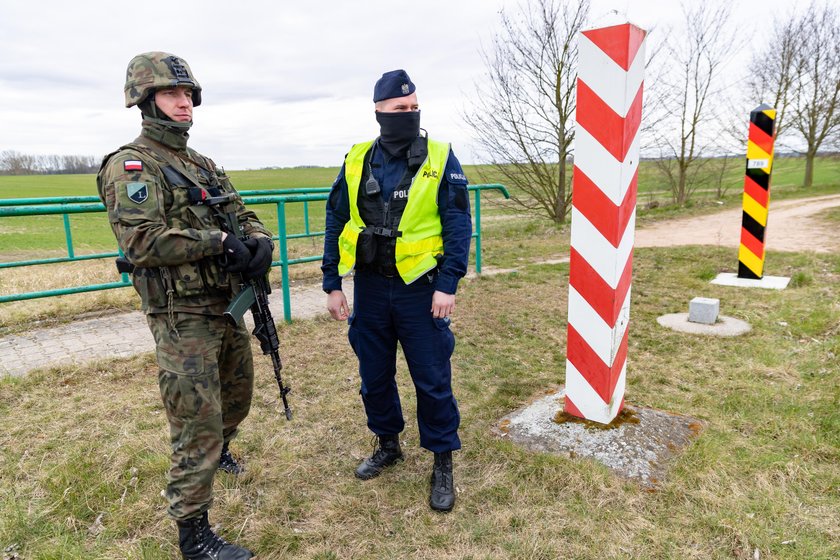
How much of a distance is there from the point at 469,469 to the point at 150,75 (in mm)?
2208

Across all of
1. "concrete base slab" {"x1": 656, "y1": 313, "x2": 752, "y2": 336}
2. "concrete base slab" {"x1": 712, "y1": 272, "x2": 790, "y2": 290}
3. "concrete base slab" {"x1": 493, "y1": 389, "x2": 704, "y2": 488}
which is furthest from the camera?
"concrete base slab" {"x1": 712, "y1": 272, "x2": 790, "y2": 290}

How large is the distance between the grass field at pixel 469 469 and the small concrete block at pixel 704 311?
352 millimetres

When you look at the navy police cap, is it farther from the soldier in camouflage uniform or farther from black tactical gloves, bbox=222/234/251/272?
black tactical gloves, bbox=222/234/251/272

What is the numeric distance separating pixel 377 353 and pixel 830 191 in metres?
23.0

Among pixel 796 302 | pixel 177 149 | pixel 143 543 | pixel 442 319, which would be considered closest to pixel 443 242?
pixel 442 319

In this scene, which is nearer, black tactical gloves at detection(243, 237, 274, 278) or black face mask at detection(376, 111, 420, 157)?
black tactical gloves at detection(243, 237, 274, 278)

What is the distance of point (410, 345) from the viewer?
7.95 feet

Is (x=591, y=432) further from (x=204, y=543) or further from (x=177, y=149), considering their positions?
(x=177, y=149)

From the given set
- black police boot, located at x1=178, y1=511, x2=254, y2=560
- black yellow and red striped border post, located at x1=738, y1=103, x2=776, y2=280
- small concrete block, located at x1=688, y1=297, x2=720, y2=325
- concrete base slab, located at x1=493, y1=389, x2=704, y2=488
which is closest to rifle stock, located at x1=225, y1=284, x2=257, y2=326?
black police boot, located at x1=178, y1=511, x2=254, y2=560

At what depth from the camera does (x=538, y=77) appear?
11.5 metres

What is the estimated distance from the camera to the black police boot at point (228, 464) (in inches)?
104

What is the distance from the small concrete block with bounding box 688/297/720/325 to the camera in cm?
470

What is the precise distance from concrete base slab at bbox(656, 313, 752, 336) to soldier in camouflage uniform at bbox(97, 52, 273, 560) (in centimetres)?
390

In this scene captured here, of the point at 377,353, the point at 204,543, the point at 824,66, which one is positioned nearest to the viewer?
the point at 204,543
